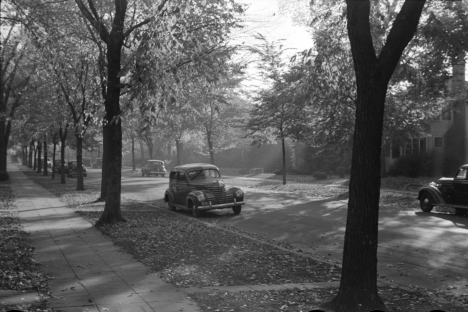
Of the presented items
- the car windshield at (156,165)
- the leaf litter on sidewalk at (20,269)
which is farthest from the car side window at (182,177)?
the car windshield at (156,165)

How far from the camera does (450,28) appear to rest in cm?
1539

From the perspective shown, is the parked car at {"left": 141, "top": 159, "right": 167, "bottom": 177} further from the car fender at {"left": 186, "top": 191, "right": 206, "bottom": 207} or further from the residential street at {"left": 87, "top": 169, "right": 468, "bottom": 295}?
the car fender at {"left": 186, "top": 191, "right": 206, "bottom": 207}

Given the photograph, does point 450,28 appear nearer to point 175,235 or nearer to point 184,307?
point 175,235

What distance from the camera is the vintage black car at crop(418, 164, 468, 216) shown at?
16.2 meters

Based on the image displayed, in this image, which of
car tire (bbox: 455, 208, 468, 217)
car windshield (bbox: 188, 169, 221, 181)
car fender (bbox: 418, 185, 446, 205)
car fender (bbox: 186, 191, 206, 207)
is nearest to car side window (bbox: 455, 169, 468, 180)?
car fender (bbox: 418, 185, 446, 205)

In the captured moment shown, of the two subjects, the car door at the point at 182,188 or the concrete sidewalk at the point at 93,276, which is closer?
the concrete sidewalk at the point at 93,276

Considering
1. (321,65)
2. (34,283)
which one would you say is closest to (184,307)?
(34,283)

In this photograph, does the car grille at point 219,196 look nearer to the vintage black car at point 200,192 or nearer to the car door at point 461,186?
the vintage black car at point 200,192

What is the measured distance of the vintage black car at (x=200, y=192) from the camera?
16925mm

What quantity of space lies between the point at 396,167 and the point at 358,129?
1176 inches

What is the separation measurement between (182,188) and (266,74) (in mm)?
15146

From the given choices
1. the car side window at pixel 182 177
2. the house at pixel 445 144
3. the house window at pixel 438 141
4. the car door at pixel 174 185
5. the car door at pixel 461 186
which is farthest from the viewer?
the house window at pixel 438 141

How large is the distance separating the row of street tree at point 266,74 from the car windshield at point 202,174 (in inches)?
86.7

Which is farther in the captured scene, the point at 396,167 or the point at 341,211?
the point at 396,167
